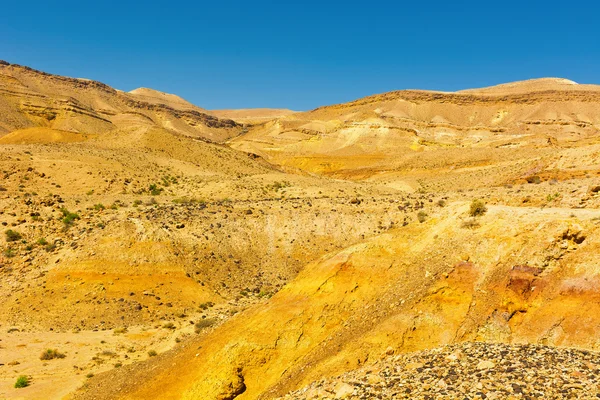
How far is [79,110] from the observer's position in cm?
9488

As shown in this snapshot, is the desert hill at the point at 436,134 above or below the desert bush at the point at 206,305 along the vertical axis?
above

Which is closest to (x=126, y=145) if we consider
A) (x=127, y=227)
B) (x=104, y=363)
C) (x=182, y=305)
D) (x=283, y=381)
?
(x=127, y=227)

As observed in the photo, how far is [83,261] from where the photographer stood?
70.9 feet

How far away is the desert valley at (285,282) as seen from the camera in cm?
832

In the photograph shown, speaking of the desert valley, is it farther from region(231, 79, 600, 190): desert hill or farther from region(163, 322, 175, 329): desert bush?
region(231, 79, 600, 190): desert hill

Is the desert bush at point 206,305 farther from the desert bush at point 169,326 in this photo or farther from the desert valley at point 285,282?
the desert bush at point 169,326

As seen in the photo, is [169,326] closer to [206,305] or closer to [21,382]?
[206,305]

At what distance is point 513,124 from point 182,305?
8905cm

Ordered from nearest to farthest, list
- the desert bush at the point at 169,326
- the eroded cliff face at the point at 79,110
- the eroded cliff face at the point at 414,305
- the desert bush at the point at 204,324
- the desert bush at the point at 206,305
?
the eroded cliff face at the point at 414,305
the desert bush at the point at 204,324
the desert bush at the point at 169,326
the desert bush at the point at 206,305
the eroded cliff face at the point at 79,110

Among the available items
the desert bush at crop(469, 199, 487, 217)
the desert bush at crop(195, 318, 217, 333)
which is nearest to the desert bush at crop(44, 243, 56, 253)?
the desert bush at crop(195, 318, 217, 333)

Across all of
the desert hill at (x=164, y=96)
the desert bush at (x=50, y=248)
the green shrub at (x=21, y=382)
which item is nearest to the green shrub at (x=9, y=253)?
the desert bush at (x=50, y=248)

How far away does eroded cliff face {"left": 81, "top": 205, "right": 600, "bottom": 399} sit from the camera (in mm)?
8992

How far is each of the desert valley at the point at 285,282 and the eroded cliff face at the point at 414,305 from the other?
0.04 metres

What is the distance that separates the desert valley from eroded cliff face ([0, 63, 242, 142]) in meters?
34.9
